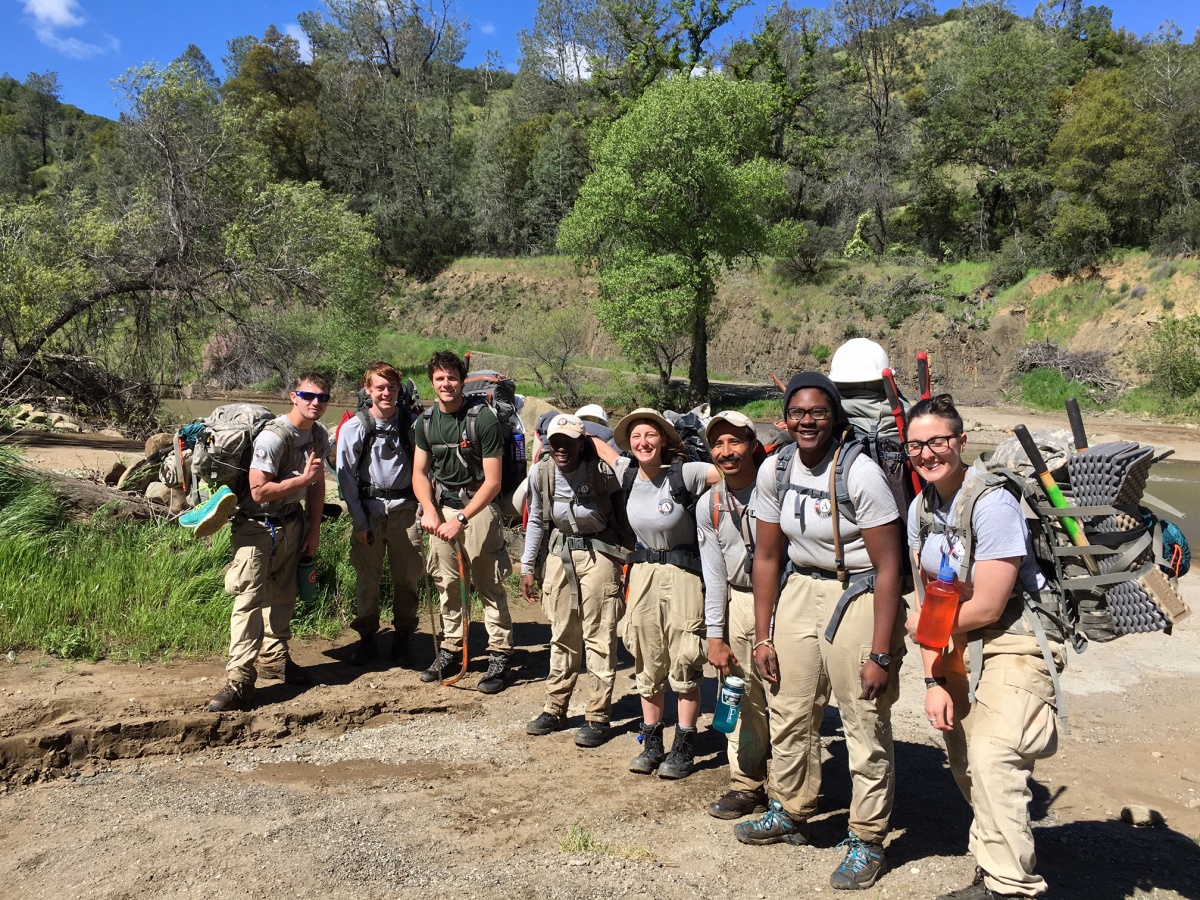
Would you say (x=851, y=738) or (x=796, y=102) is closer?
Result: (x=851, y=738)

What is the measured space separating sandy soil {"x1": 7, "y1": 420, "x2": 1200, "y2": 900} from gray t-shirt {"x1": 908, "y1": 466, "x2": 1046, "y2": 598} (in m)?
1.28

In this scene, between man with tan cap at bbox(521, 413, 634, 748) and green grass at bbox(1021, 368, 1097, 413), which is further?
green grass at bbox(1021, 368, 1097, 413)

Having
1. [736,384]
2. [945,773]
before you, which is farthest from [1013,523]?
[736,384]

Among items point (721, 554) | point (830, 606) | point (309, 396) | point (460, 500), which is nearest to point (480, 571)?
point (460, 500)

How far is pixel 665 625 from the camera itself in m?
4.33

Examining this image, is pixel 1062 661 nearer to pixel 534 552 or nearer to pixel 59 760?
pixel 534 552

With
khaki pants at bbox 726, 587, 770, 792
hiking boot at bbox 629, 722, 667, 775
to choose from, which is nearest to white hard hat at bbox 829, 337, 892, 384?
khaki pants at bbox 726, 587, 770, 792

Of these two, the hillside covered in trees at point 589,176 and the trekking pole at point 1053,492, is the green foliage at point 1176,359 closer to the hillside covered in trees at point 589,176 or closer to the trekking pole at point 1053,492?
the hillside covered in trees at point 589,176

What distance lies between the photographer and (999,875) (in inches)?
116

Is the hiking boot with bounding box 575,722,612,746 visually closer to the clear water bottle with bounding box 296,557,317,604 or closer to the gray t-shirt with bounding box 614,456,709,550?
the gray t-shirt with bounding box 614,456,709,550

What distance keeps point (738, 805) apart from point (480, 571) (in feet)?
7.57

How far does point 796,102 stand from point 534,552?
3914cm

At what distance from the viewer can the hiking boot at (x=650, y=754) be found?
4473mm

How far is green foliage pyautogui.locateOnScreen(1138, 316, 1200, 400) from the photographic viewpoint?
915 inches
